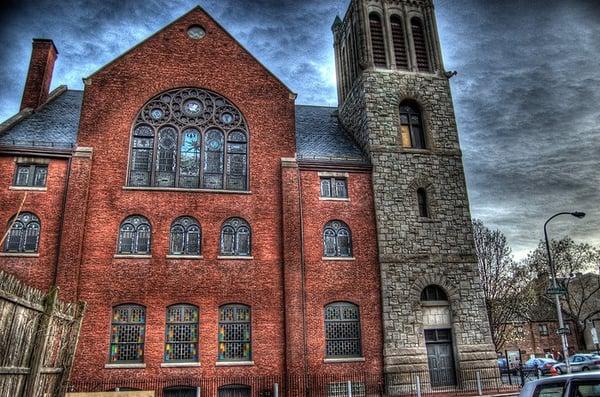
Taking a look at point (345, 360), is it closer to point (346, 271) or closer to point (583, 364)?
point (346, 271)

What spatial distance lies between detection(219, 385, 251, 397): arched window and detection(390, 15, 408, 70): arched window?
756 inches

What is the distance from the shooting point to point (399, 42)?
28.8m

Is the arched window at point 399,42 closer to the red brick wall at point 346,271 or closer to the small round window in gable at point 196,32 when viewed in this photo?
the red brick wall at point 346,271

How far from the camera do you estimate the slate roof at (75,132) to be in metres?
22.5

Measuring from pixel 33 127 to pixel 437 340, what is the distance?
21.9 metres

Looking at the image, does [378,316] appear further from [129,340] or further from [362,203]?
[129,340]

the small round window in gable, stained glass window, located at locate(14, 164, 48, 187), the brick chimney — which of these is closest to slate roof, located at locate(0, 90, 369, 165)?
the brick chimney

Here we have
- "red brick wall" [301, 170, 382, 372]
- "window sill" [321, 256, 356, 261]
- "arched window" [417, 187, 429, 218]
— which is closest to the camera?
"red brick wall" [301, 170, 382, 372]

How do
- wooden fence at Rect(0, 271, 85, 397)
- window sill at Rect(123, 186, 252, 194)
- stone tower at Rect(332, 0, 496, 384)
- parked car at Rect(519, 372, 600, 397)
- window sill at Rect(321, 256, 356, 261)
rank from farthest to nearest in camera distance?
window sill at Rect(321, 256, 356, 261), stone tower at Rect(332, 0, 496, 384), window sill at Rect(123, 186, 252, 194), wooden fence at Rect(0, 271, 85, 397), parked car at Rect(519, 372, 600, 397)

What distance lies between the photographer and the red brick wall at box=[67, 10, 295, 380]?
2030 cm

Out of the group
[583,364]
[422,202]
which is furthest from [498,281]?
[422,202]

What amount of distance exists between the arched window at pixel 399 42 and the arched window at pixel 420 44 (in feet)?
2.42

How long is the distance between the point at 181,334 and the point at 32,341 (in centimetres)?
1215

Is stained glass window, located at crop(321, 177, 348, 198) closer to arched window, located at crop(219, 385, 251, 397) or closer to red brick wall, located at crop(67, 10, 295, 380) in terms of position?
red brick wall, located at crop(67, 10, 295, 380)
